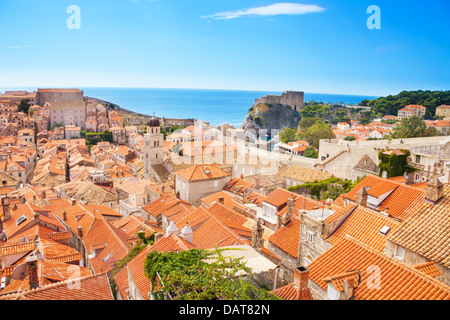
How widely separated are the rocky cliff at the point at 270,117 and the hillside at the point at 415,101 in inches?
632

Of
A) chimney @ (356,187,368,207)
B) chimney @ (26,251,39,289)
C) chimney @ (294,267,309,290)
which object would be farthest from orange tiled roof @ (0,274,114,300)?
chimney @ (356,187,368,207)

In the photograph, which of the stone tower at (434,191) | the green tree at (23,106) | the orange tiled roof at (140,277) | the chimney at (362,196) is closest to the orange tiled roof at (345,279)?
the stone tower at (434,191)

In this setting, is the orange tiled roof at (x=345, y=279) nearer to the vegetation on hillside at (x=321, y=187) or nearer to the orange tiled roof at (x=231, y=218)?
the orange tiled roof at (x=231, y=218)

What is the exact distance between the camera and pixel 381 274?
416cm

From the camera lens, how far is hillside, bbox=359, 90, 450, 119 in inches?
1397

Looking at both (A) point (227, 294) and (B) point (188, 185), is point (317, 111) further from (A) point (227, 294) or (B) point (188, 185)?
(A) point (227, 294)

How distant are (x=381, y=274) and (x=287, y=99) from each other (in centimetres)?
6716

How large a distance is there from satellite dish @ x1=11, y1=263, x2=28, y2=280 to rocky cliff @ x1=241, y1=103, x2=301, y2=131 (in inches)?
2016

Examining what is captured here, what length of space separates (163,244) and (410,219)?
16.3 ft

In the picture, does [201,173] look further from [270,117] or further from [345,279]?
[270,117]

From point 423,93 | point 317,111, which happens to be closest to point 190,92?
point 317,111

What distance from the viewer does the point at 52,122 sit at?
6316cm

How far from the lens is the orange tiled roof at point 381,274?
3730mm

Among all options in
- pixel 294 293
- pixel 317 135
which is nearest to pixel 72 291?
pixel 294 293
